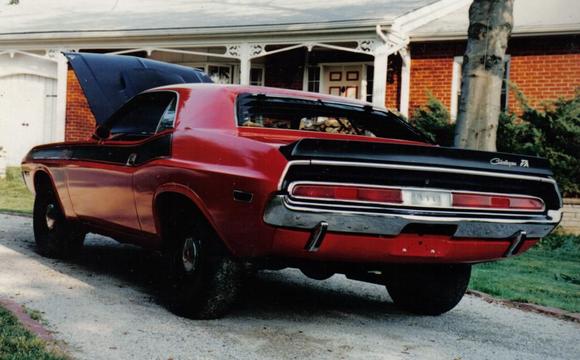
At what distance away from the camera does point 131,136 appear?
21.1ft

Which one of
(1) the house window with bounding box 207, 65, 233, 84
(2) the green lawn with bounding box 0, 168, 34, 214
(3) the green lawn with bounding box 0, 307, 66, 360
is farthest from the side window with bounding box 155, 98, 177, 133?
(1) the house window with bounding box 207, 65, 233, 84

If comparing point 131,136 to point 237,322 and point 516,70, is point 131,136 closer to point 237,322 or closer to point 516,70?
point 237,322

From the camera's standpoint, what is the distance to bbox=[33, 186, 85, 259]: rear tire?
7641 millimetres

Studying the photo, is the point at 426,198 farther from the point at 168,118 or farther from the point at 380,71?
Result: the point at 380,71

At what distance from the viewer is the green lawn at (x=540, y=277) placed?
7.43 metres

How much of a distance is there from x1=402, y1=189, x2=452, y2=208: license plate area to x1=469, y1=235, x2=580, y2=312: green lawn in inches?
100

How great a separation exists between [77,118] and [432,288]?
15537mm

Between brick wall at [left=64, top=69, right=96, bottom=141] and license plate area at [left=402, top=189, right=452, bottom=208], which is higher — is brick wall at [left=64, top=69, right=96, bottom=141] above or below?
above

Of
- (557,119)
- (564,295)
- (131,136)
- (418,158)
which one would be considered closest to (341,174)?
(418,158)

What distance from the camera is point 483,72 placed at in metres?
9.66

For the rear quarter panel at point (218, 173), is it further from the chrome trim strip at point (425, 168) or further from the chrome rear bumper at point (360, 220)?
the chrome trim strip at point (425, 168)

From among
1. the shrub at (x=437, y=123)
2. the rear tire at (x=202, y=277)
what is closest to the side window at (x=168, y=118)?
the rear tire at (x=202, y=277)

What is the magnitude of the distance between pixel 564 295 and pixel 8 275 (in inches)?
199

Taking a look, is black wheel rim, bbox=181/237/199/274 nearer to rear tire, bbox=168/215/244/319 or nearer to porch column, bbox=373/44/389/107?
rear tire, bbox=168/215/244/319
